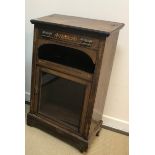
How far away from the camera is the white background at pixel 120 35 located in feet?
5.35

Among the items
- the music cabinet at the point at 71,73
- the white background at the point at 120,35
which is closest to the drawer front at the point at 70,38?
the music cabinet at the point at 71,73

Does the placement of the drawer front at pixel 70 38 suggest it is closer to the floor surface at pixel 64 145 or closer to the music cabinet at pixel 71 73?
the music cabinet at pixel 71 73

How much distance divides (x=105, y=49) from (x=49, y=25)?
0.44 metres

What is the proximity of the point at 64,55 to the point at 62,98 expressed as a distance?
40cm

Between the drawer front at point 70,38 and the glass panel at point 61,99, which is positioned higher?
the drawer front at point 70,38

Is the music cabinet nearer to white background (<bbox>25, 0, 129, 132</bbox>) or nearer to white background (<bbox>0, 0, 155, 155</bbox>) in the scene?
white background (<bbox>25, 0, 129, 132</bbox>)

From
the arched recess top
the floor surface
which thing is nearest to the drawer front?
the arched recess top

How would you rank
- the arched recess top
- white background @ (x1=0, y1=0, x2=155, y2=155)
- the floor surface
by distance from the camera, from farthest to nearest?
the floor surface < the arched recess top < white background @ (x1=0, y1=0, x2=155, y2=155)

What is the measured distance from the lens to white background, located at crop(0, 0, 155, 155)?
517 millimetres
